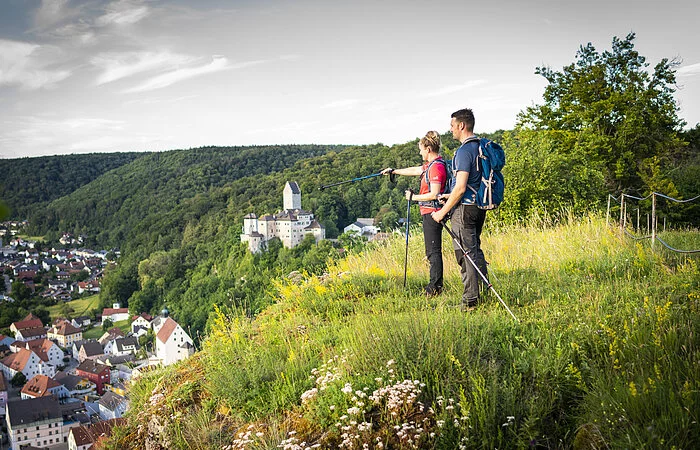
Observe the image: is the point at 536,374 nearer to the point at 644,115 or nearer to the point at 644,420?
the point at 644,420

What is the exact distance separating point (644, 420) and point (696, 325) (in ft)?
4.55

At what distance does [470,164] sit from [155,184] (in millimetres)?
126815

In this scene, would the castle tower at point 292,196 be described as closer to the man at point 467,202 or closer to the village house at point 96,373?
the village house at point 96,373

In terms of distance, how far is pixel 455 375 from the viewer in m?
3.45

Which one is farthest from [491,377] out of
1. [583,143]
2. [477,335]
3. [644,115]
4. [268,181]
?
[268,181]

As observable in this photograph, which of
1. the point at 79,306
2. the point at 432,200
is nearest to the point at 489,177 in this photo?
the point at 432,200

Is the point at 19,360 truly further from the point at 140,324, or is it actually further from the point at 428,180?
the point at 428,180

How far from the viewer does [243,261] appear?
76.3 metres

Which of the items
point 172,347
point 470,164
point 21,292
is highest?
point 470,164

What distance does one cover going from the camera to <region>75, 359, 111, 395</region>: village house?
5447 cm

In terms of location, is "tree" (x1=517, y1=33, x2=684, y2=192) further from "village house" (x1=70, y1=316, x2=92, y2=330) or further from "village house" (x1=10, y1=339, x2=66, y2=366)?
"village house" (x1=70, y1=316, x2=92, y2=330)

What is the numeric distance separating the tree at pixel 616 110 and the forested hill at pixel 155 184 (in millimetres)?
87439

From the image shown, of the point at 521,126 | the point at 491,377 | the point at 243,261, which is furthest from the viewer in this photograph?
the point at 243,261

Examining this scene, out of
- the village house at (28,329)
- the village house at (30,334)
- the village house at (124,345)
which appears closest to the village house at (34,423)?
the village house at (124,345)
